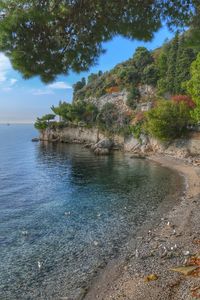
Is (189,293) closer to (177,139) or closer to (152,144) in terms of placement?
(177,139)

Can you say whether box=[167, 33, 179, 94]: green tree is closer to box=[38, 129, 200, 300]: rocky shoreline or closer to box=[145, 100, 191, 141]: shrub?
box=[145, 100, 191, 141]: shrub

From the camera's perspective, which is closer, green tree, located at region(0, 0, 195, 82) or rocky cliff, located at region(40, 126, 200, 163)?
green tree, located at region(0, 0, 195, 82)

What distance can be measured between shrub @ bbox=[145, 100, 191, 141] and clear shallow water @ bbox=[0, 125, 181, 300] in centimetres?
1253

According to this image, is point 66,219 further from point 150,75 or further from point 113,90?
point 113,90

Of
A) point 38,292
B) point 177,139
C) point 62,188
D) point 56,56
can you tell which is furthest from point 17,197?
point 177,139

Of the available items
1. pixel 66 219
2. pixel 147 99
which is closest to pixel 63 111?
pixel 147 99

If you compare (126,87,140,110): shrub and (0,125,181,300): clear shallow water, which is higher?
(126,87,140,110): shrub

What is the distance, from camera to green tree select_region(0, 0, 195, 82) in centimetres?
1018

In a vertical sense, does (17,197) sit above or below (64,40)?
below

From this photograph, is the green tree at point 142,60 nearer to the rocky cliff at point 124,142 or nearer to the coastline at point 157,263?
the rocky cliff at point 124,142

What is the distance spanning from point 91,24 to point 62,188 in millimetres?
28611

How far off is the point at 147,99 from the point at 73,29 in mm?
→ 83559

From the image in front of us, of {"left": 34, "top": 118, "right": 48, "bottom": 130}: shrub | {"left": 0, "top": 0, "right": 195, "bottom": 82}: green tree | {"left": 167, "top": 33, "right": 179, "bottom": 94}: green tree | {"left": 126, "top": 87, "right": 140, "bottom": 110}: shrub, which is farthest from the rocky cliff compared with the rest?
{"left": 0, "top": 0, "right": 195, "bottom": 82}: green tree

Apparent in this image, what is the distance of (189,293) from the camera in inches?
499
